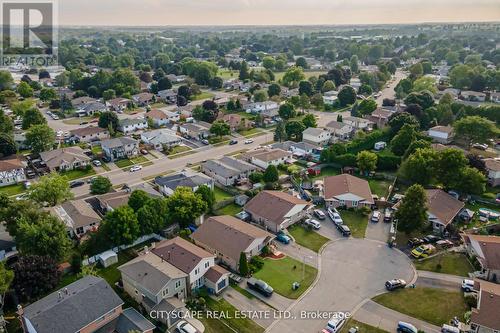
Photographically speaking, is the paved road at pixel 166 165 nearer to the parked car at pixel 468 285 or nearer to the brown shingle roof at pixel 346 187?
the brown shingle roof at pixel 346 187

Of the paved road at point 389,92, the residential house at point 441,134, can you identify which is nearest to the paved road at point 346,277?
the residential house at point 441,134

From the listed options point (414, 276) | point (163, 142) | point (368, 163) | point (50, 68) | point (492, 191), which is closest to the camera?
point (414, 276)

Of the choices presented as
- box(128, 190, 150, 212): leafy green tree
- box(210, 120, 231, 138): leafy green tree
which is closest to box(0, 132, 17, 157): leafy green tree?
box(210, 120, 231, 138): leafy green tree

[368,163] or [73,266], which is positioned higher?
[368,163]

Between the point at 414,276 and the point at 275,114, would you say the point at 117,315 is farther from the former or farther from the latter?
the point at 275,114

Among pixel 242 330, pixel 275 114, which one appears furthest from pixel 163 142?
pixel 242 330

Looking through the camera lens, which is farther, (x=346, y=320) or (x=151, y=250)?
(x=151, y=250)
